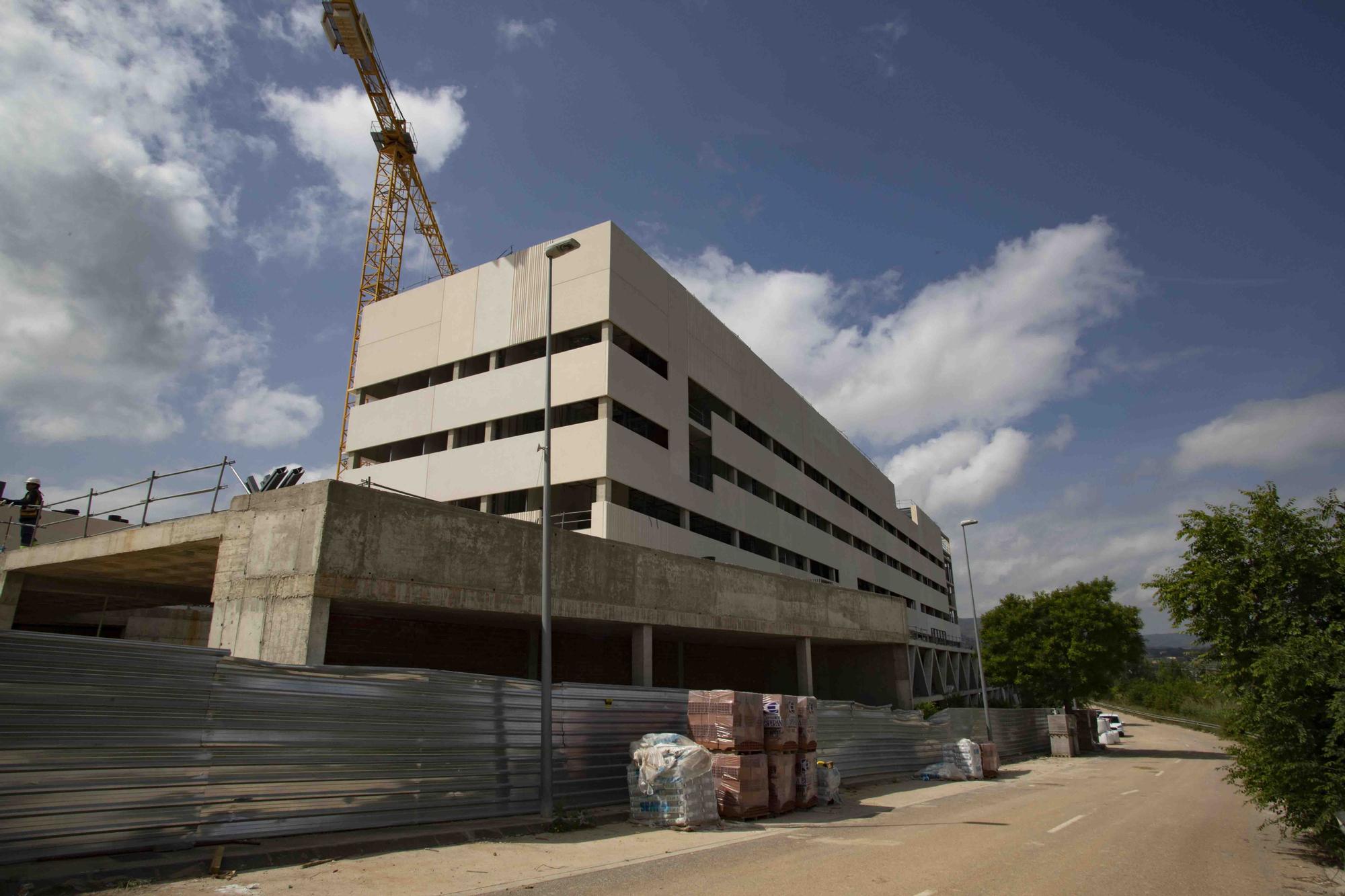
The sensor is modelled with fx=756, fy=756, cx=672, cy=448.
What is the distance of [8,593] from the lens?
17.9 m

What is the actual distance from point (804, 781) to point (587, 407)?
710 inches

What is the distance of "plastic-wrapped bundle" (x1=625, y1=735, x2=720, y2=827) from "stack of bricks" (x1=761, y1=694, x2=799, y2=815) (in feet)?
6.32

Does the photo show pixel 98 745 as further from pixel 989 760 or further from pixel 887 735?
pixel 989 760

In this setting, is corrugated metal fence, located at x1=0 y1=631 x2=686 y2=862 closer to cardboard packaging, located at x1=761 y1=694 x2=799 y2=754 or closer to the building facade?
cardboard packaging, located at x1=761 y1=694 x2=799 y2=754

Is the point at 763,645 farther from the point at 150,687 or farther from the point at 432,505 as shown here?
the point at 150,687

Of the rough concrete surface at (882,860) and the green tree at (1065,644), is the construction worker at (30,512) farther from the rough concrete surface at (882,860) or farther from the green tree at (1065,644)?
the green tree at (1065,644)

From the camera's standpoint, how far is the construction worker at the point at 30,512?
17.1 metres

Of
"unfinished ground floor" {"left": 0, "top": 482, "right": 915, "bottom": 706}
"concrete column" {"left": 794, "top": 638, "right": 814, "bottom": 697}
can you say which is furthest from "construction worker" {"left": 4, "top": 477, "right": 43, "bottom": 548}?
"concrete column" {"left": 794, "top": 638, "right": 814, "bottom": 697}

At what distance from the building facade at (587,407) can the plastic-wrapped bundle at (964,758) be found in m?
7.75

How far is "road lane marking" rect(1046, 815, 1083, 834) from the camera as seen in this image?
12.5 meters

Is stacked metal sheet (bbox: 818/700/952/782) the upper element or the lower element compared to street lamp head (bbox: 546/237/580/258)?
lower

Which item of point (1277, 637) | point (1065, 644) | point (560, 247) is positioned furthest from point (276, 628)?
point (1065, 644)

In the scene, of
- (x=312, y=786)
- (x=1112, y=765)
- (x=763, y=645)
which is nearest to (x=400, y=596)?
(x=312, y=786)

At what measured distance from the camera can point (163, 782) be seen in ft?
25.4
